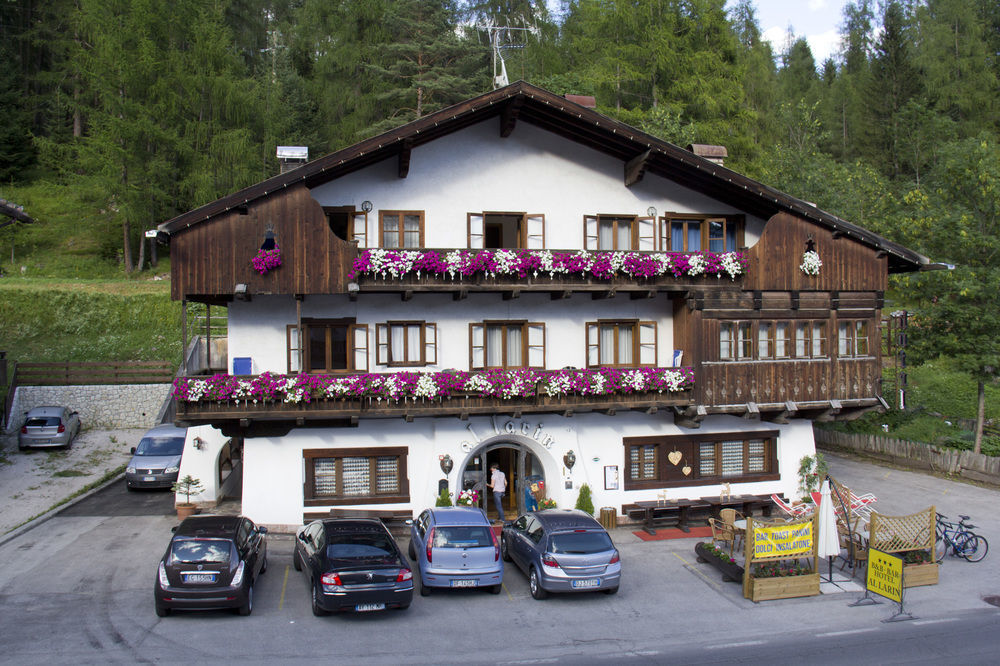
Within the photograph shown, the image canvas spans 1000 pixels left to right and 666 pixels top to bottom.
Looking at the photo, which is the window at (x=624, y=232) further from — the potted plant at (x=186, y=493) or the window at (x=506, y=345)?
the potted plant at (x=186, y=493)

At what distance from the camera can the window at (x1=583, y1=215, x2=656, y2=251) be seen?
72.9 feet

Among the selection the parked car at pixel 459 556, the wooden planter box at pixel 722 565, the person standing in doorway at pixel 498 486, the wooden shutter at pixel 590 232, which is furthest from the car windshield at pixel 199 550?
the wooden shutter at pixel 590 232

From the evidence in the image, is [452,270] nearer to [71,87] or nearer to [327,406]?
[327,406]

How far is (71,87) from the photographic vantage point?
194 feet

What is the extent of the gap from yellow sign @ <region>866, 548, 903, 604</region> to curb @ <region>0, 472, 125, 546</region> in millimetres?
21233

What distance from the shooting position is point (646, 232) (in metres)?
22.5

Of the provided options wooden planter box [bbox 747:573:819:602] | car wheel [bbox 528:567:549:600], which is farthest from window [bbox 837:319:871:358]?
car wheel [bbox 528:567:549:600]

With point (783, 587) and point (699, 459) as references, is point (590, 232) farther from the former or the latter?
point (783, 587)

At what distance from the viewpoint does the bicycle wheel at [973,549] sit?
18578mm

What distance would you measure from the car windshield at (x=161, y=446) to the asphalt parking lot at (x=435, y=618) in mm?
6508

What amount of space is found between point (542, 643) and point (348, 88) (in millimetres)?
46829

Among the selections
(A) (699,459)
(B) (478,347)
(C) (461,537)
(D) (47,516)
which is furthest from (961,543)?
(D) (47,516)

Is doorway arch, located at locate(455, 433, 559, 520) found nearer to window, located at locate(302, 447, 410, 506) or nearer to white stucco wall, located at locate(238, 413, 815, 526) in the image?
white stucco wall, located at locate(238, 413, 815, 526)

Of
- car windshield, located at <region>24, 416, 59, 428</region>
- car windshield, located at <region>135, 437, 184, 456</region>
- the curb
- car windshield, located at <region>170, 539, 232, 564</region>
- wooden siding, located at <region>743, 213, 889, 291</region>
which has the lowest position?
the curb
